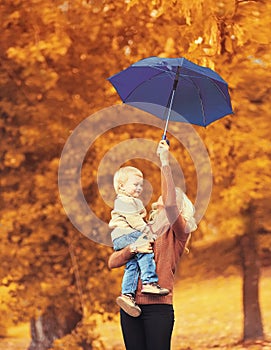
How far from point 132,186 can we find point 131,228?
0.21 meters

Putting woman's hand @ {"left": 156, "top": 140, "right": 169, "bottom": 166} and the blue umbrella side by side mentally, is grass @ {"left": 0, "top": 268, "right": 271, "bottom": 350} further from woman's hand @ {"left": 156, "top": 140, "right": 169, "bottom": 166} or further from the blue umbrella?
woman's hand @ {"left": 156, "top": 140, "right": 169, "bottom": 166}

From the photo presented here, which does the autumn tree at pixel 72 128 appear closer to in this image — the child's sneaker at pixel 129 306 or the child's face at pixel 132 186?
the child's face at pixel 132 186

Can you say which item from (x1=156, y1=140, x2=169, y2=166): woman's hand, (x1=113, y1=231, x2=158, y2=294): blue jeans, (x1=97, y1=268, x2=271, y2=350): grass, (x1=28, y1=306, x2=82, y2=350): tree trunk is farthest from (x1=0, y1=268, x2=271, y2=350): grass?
(x1=156, y1=140, x2=169, y2=166): woman's hand

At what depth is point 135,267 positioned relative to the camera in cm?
333

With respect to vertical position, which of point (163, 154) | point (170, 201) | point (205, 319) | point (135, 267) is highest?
point (163, 154)

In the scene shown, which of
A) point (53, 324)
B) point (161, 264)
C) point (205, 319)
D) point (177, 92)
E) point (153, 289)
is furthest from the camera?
point (205, 319)

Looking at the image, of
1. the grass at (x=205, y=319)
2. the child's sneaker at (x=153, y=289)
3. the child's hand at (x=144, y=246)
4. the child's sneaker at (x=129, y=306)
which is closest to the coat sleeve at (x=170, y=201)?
the child's hand at (x=144, y=246)

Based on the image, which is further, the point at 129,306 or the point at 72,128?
the point at 72,128

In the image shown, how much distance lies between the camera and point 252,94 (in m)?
7.11

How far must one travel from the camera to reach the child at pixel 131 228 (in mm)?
3248

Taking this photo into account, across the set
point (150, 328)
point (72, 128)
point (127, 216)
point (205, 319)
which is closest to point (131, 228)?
point (127, 216)

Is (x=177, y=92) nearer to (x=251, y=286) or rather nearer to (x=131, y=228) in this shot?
(x=131, y=228)

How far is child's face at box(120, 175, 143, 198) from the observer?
3312 mm

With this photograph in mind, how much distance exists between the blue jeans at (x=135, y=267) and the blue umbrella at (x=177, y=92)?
0.77 meters
